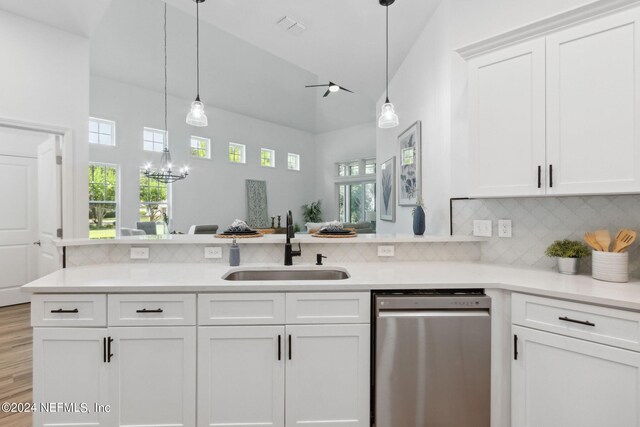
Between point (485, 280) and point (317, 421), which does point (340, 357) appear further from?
point (485, 280)

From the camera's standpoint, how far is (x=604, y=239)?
1.71 meters

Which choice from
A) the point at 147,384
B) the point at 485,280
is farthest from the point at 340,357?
the point at 147,384

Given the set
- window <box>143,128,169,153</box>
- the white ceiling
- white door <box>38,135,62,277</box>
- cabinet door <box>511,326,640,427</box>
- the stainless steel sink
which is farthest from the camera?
window <box>143,128,169,153</box>

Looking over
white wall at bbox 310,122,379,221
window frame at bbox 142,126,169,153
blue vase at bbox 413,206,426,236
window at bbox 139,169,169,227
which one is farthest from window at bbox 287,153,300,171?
blue vase at bbox 413,206,426,236

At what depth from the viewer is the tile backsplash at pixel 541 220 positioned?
1802mm

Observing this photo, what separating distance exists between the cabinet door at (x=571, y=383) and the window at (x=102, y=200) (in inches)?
276

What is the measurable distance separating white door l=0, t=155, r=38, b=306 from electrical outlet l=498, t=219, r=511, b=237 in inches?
215

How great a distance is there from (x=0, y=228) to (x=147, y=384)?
4.07 metres

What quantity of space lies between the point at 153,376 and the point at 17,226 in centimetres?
409

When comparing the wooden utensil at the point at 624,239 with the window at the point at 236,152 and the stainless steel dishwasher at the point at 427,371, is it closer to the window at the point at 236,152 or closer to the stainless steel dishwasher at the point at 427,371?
the stainless steel dishwasher at the point at 427,371

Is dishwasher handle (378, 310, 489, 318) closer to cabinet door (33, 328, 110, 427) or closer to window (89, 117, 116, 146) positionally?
cabinet door (33, 328, 110, 427)

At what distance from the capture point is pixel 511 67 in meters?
1.80

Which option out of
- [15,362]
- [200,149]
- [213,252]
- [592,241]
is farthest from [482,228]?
[200,149]

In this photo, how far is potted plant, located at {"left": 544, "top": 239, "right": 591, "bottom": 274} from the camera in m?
1.81
